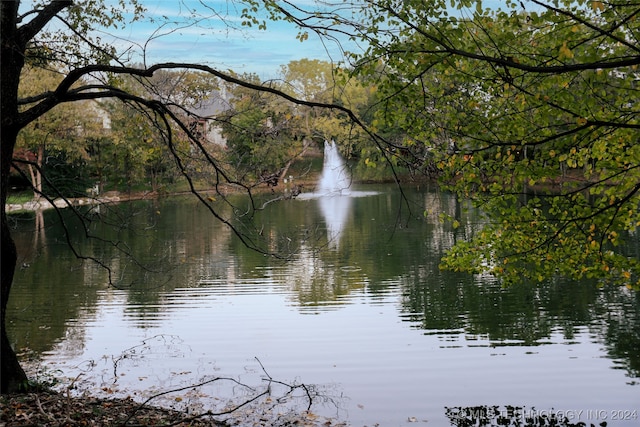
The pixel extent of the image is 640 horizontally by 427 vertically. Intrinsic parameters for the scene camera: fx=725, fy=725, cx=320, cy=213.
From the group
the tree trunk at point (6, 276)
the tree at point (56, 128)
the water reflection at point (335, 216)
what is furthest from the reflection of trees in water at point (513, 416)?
the tree at point (56, 128)

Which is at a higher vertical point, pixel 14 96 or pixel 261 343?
pixel 14 96

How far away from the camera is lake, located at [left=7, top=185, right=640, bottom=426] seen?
998 cm

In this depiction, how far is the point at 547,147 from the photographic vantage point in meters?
9.38

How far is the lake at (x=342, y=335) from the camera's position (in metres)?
9.98

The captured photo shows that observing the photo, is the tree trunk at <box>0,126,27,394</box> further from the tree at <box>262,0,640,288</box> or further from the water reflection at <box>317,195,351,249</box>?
the water reflection at <box>317,195,351,249</box>

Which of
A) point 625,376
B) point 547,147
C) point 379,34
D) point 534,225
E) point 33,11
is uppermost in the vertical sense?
point 33,11

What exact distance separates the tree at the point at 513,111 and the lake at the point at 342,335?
96 centimetres

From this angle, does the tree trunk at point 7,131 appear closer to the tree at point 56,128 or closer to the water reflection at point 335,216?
the water reflection at point 335,216

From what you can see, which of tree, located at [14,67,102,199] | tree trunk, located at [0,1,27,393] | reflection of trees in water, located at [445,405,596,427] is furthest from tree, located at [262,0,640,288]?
tree, located at [14,67,102,199]

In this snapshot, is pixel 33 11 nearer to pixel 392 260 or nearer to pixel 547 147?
pixel 547 147

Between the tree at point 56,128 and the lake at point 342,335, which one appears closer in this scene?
the lake at point 342,335

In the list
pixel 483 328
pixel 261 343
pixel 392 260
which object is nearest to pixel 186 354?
pixel 261 343

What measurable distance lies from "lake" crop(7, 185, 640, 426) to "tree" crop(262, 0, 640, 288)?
96cm

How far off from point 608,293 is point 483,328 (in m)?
4.66
